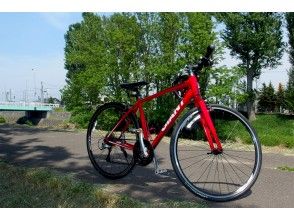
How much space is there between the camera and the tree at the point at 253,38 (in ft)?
112

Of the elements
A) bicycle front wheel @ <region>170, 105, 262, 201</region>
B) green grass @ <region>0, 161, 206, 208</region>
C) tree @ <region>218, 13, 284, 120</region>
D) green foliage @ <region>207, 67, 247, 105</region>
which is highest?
tree @ <region>218, 13, 284, 120</region>

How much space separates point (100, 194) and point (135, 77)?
20185 millimetres

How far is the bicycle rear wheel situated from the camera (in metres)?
5.59

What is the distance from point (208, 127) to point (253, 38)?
30.8 metres

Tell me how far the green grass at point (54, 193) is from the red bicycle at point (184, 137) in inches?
18.3

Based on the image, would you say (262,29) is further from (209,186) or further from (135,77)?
(209,186)

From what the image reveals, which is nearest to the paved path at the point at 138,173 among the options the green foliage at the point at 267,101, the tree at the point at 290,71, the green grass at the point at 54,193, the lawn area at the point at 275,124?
the green grass at the point at 54,193

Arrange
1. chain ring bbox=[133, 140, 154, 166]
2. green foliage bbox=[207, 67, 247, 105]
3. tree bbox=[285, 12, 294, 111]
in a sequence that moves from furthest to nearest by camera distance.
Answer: tree bbox=[285, 12, 294, 111], green foliage bbox=[207, 67, 247, 105], chain ring bbox=[133, 140, 154, 166]

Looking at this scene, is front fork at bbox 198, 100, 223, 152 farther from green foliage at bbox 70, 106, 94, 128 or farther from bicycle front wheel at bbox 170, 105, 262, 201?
green foliage at bbox 70, 106, 94, 128

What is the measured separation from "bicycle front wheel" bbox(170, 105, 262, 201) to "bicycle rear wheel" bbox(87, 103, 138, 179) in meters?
0.64

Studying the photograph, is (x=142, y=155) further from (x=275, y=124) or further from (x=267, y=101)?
(x=267, y=101)

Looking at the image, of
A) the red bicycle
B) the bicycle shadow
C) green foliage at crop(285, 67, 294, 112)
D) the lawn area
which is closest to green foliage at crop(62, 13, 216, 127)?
the lawn area

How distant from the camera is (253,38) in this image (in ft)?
112

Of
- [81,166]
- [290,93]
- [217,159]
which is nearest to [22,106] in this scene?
[290,93]
